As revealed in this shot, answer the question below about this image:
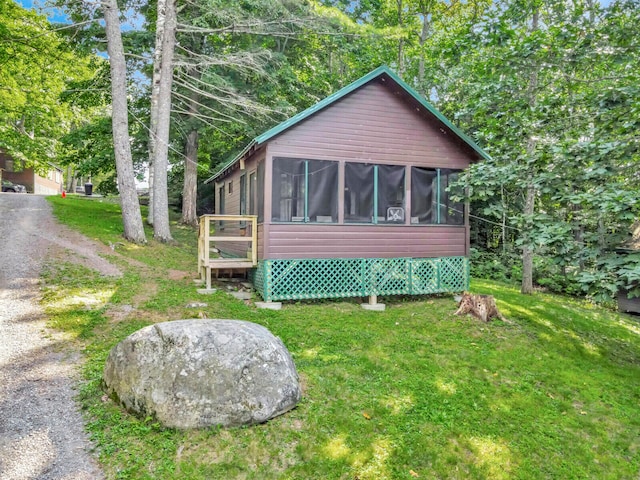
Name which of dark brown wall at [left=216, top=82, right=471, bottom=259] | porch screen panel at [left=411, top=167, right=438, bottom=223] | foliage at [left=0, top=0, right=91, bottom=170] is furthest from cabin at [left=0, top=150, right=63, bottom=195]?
porch screen panel at [left=411, top=167, right=438, bottom=223]

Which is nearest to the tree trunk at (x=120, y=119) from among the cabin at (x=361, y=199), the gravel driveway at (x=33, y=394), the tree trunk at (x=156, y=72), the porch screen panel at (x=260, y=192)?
the tree trunk at (x=156, y=72)

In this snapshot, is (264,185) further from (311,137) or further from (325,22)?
(325,22)

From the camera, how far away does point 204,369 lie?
354 cm

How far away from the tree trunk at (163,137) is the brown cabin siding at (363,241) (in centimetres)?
581

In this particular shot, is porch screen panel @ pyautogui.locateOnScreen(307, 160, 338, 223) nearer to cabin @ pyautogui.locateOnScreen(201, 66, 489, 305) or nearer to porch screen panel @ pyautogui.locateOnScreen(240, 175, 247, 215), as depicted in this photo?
cabin @ pyautogui.locateOnScreen(201, 66, 489, 305)

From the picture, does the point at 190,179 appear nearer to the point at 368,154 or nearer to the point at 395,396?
the point at 368,154

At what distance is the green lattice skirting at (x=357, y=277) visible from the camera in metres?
7.74

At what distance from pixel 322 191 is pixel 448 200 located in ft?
10.1

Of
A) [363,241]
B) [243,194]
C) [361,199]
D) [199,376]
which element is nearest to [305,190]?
[361,199]

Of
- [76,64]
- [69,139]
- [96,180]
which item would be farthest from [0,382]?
[96,180]

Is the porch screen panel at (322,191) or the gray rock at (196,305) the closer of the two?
the gray rock at (196,305)

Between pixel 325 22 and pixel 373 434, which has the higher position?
pixel 325 22

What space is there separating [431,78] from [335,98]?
12119 mm

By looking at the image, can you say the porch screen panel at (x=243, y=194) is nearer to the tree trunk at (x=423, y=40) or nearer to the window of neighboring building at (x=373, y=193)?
the window of neighboring building at (x=373, y=193)
